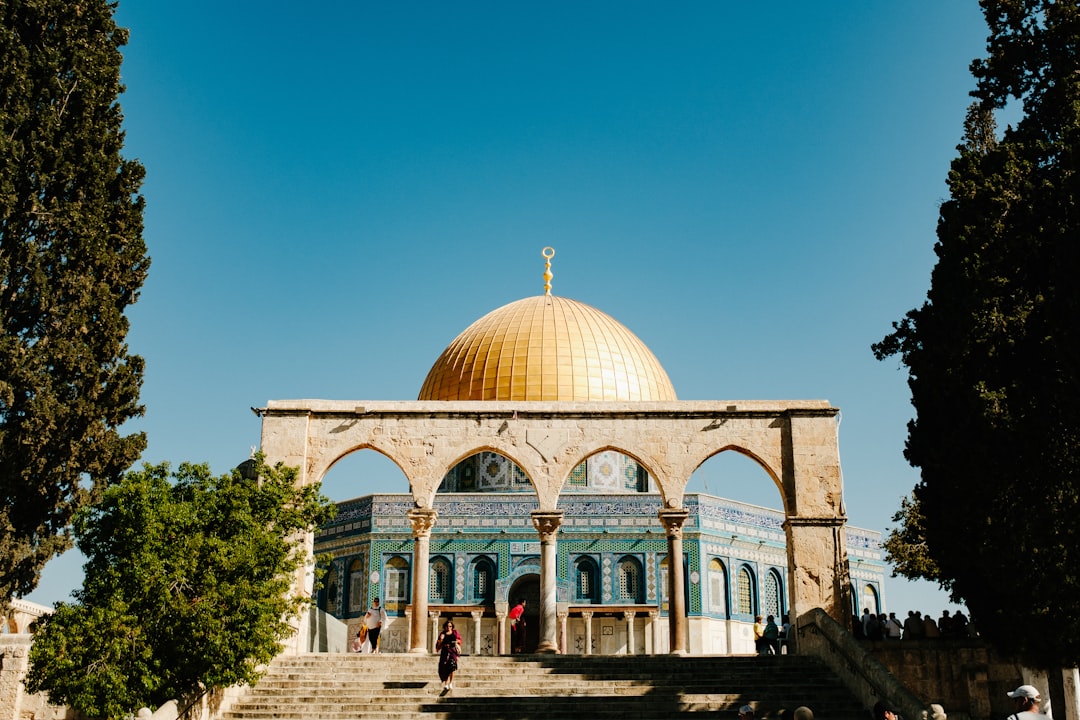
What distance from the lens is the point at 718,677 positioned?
46.7 feet

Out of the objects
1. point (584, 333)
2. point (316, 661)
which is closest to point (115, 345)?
point (316, 661)

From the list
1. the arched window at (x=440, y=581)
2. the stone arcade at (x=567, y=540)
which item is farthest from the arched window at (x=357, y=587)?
the arched window at (x=440, y=581)

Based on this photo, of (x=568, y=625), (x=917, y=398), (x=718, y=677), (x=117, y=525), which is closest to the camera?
(x=117, y=525)

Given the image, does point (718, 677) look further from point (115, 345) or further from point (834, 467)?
point (115, 345)

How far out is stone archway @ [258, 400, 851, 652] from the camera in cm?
1750

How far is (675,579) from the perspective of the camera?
17.1m

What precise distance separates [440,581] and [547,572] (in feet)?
40.1

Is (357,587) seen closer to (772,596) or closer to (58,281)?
(772,596)

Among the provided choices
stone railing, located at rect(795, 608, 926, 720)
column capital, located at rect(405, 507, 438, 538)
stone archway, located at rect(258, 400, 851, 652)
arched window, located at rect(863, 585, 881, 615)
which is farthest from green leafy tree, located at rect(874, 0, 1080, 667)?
arched window, located at rect(863, 585, 881, 615)

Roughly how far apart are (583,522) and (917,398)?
15.2 meters

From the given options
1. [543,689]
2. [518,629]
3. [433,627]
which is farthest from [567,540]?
[543,689]

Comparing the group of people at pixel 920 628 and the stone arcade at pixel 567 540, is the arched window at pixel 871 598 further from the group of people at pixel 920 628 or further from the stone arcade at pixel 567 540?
the group of people at pixel 920 628

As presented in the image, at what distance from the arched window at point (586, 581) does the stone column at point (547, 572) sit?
11.6 metres

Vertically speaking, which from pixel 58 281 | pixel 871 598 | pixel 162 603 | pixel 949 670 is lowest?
pixel 949 670
